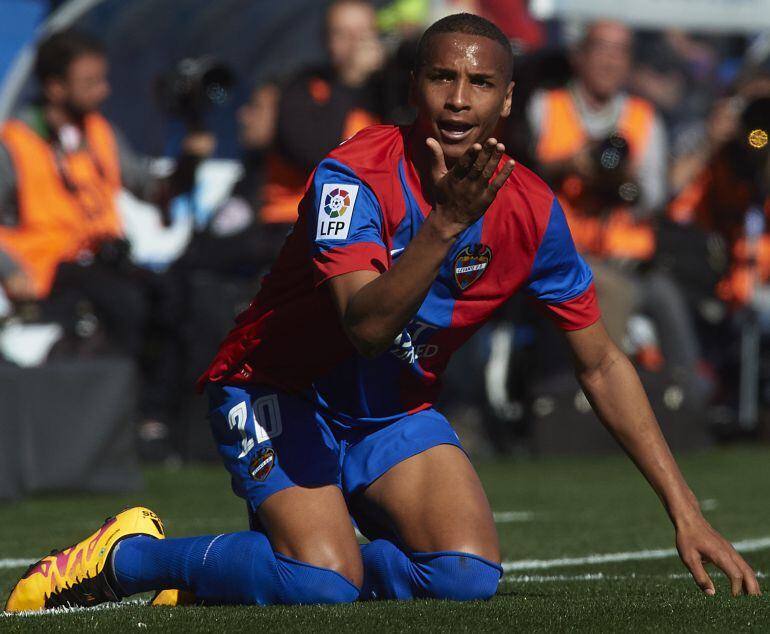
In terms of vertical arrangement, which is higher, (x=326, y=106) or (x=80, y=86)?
(x=80, y=86)

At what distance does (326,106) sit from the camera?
30.9 ft

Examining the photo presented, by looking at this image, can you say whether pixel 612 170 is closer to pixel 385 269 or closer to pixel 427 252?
pixel 385 269

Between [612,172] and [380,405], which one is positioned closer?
[380,405]

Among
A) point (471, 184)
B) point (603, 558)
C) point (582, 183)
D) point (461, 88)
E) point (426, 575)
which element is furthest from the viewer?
point (582, 183)

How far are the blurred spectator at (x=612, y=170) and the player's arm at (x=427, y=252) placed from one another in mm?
5887

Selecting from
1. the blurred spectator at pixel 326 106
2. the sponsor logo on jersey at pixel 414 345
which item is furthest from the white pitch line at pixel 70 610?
the blurred spectator at pixel 326 106

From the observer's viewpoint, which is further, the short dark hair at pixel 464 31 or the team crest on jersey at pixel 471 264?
the team crest on jersey at pixel 471 264

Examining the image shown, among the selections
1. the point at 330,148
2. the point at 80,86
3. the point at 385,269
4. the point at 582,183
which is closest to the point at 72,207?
the point at 80,86

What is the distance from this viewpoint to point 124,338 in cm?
904

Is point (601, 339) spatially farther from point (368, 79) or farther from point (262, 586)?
point (368, 79)

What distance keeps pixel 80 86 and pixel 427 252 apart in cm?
578

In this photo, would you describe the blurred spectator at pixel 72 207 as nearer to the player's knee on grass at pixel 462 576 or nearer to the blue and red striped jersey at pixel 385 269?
the blue and red striped jersey at pixel 385 269

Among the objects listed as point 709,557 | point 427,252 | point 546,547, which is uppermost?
point 427,252

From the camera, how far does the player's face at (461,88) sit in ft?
13.4
